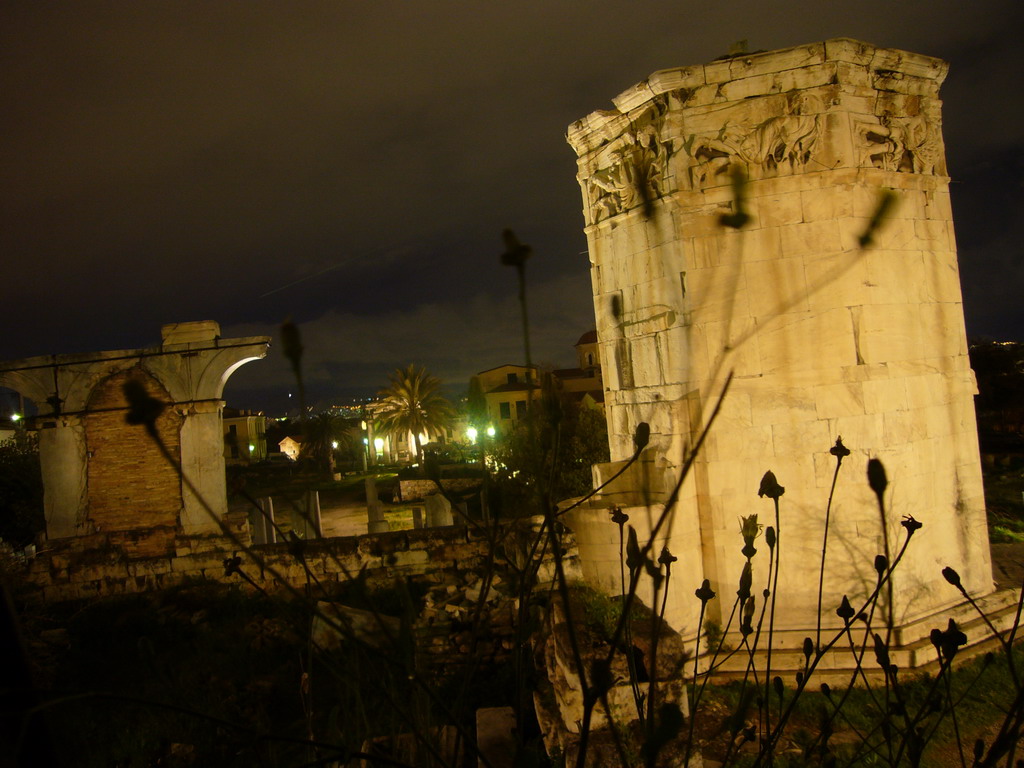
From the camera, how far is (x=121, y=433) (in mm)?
11453

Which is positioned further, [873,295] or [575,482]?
[575,482]

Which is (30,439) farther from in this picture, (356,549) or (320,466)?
(320,466)

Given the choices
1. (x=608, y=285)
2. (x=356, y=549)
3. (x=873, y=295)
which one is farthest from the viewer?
(x=356, y=549)

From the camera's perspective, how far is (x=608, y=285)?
702cm

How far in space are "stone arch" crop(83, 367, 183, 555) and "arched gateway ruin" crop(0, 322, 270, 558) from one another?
0.02 metres

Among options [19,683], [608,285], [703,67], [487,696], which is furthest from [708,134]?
[19,683]

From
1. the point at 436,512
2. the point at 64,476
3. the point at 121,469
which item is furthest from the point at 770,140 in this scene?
the point at 64,476

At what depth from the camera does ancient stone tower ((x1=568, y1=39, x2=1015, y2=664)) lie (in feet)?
19.5

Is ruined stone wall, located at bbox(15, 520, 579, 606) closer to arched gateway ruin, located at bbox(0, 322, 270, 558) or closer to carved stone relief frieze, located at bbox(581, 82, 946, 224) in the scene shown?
arched gateway ruin, located at bbox(0, 322, 270, 558)

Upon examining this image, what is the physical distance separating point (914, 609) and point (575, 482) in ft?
37.1

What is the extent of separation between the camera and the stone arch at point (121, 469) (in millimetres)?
11383

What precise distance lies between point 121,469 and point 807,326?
1138 cm

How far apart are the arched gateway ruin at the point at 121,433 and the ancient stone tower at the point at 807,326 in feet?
26.0

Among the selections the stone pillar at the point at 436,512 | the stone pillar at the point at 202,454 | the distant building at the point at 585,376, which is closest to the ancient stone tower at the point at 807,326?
the stone pillar at the point at 436,512
